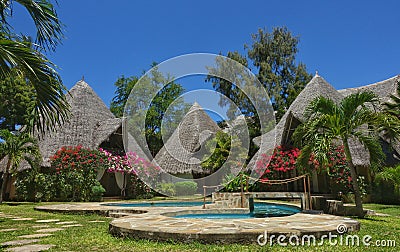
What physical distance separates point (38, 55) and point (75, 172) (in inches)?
408

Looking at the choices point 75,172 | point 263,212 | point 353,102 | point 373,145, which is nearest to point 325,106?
point 353,102

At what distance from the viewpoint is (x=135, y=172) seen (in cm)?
1638

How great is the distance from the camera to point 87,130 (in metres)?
16.4

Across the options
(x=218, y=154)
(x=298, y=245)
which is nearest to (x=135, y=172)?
(x=218, y=154)

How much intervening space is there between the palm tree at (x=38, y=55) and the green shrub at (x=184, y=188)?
511 inches

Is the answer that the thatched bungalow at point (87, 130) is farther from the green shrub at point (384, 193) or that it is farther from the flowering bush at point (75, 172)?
the green shrub at point (384, 193)

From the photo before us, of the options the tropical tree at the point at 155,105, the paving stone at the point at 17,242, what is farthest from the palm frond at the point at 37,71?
the tropical tree at the point at 155,105

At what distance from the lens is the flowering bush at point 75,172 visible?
1353 cm

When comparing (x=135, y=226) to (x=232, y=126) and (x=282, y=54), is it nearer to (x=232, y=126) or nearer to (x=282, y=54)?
(x=232, y=126)

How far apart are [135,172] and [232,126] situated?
24.8 feet

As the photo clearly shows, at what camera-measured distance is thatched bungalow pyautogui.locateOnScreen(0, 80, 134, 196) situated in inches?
600

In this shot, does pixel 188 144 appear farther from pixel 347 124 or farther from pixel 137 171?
pixel 347 124

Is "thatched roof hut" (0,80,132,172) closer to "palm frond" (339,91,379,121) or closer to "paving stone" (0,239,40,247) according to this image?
"paving stone" (0,239,40,247)

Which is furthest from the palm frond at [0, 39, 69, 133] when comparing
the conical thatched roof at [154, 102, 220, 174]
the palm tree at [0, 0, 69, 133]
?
the conical thatched roof at [154, 102, 220, 174]
